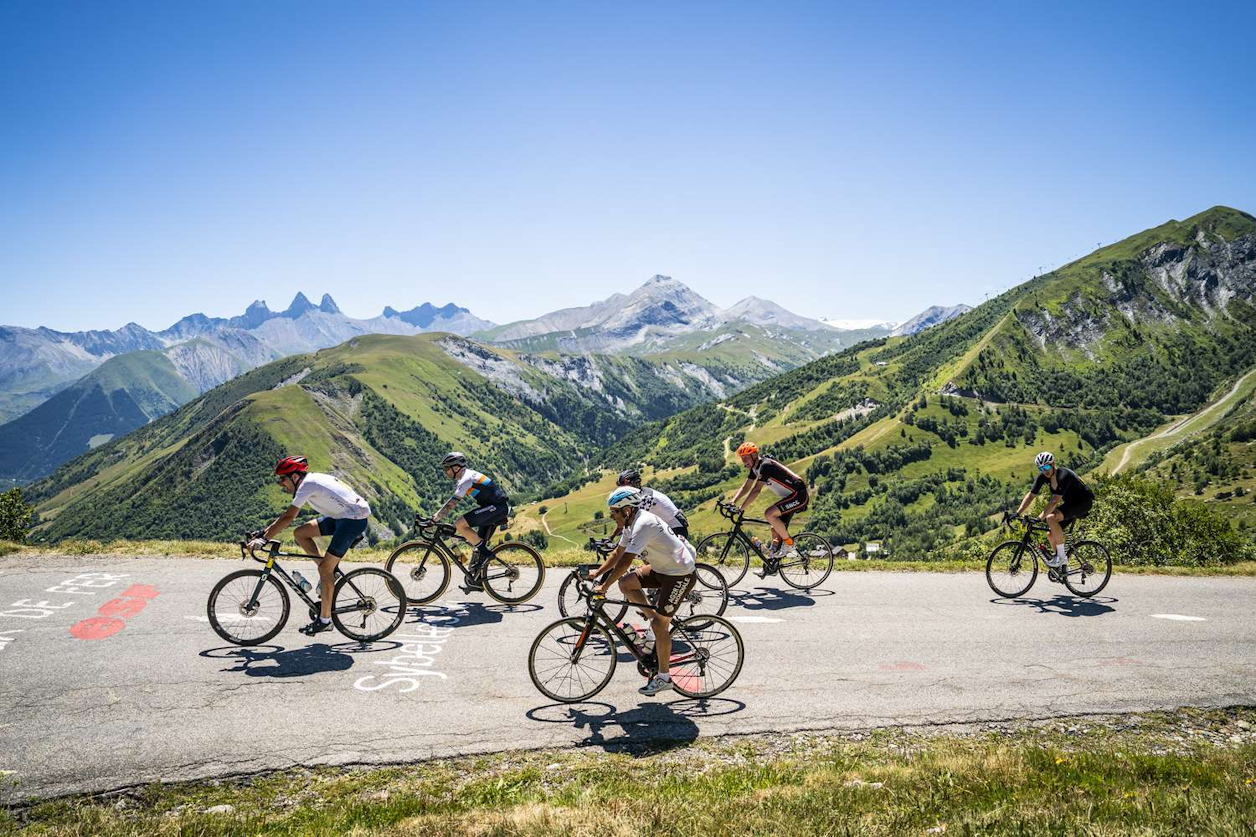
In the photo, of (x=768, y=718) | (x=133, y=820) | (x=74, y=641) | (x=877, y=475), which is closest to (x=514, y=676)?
(x=768, y=718)

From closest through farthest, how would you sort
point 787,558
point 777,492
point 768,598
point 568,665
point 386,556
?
1. point 568,665
2. point 768,598
3. point 777,492
4. point 787,558
5. point 386,556

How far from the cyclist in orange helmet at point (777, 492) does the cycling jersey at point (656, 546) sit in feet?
17.7

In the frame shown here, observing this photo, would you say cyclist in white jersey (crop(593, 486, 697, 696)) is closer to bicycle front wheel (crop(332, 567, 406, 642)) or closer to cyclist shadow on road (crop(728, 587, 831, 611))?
cyclist shadow on road (crop(728, 587, 831, 611))

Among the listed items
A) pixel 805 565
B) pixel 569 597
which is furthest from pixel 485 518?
pixel 805 565

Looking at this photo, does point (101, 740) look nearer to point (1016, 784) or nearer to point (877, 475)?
point (1016, 784)

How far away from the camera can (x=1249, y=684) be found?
33.6 feet

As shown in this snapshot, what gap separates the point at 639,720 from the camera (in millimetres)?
8914

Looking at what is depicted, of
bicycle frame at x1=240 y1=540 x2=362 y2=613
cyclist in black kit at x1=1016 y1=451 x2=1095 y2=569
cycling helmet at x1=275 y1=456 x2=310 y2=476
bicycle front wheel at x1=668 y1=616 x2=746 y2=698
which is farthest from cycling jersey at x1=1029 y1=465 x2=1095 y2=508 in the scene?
cycling helmet at x1=275 y1=456 x2=310 y2=476

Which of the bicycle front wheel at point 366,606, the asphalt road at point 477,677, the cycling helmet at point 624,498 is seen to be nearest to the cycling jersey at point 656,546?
the cycling helmet at point 624,498

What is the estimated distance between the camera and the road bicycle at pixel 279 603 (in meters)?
10.9

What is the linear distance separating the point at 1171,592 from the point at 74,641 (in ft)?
71.7

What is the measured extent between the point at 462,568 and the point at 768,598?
258 inches

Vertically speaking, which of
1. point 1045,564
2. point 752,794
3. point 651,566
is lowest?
point 752,794

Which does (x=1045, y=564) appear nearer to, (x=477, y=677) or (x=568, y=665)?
(x=568, y=665)
